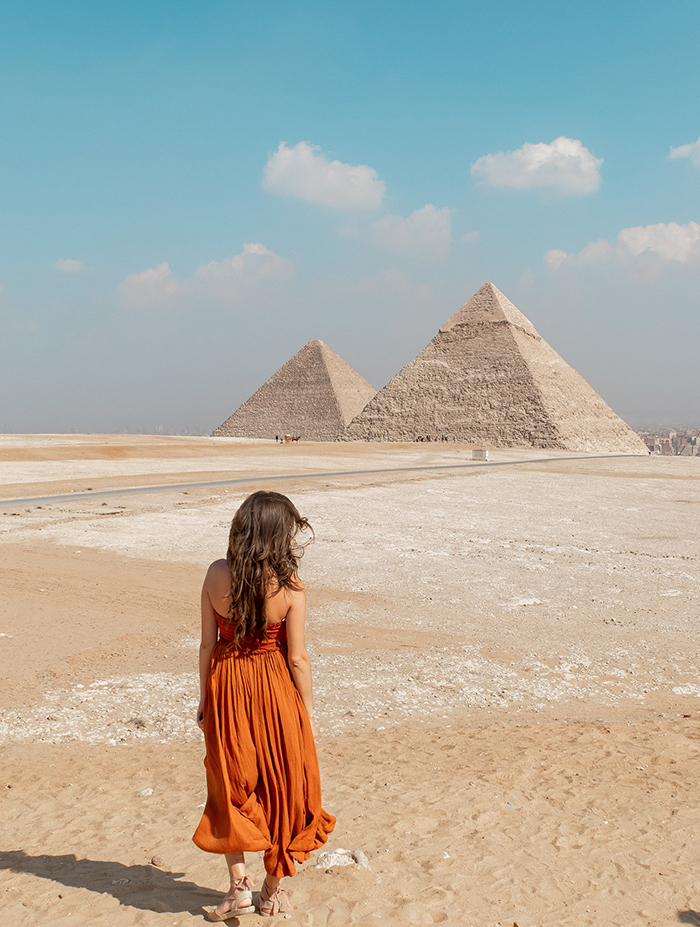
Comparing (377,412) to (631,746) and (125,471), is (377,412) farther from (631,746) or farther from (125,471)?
(631,746)

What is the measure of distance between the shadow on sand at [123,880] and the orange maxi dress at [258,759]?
1.51 feet

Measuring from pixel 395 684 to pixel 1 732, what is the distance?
115 inches

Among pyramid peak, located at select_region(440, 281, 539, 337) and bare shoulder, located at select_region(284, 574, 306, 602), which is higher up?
pyramid peak, located at select_region(440, 281, 539, 337)

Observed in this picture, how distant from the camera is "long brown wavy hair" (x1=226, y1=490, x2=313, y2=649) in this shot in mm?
2770

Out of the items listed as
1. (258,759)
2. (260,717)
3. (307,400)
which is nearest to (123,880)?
(258,759)

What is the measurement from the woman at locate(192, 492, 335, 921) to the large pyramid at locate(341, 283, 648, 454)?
271 ft

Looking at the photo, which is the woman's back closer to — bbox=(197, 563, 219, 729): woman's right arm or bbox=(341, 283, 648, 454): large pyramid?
bbox=(197, 563, 219, 729): woman's right arm

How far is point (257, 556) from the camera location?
2762 mm

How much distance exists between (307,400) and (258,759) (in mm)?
122393

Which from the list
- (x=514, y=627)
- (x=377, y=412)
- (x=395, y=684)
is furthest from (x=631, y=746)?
(x=377, y=412)

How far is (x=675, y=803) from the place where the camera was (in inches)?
159

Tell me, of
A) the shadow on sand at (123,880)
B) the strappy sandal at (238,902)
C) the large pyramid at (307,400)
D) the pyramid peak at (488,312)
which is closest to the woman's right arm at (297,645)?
the strappy sandal at (238,902)

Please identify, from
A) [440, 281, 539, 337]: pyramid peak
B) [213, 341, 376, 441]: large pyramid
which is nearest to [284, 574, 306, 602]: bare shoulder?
[440, 281, 539, 337]: pyramid peak

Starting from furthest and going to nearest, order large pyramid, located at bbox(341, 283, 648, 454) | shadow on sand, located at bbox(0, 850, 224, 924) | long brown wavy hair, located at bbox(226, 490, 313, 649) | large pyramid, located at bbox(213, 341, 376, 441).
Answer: large pyramid, located at bbox(213, 341, 376, 441) → large pyramid, located at bbox(341, 283, 648, 454) → shadow on sand, located at bbox(0, 850, 224, 924) → long brown wavy hair, located at bbox(226, 490, 313, 649)
